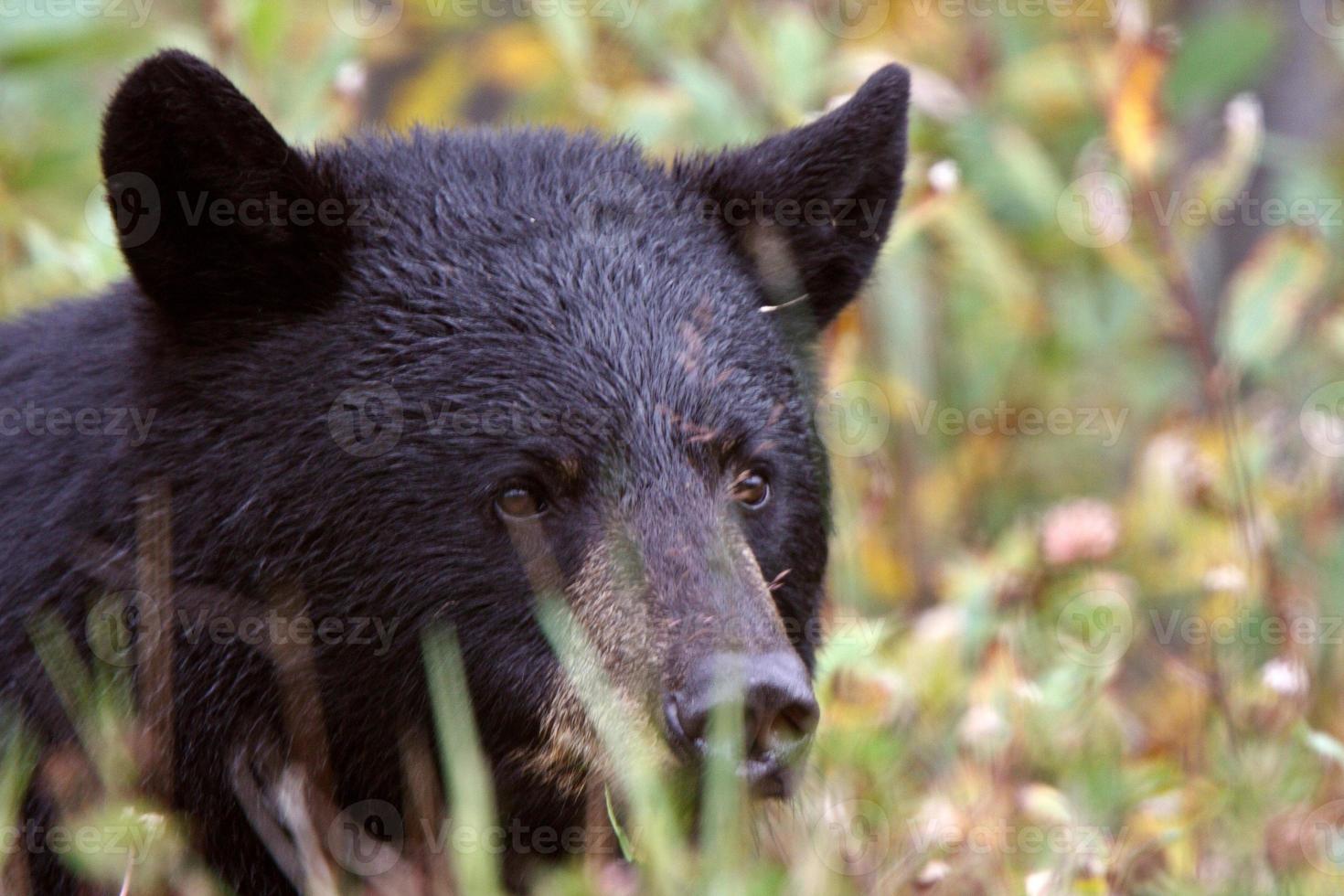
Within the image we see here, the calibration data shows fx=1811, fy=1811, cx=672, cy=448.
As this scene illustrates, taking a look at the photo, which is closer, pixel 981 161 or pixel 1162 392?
pixel 981 161

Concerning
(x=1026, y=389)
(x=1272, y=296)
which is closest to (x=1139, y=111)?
(x=1272, y=296)

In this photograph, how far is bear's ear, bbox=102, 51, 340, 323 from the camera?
9.88ft

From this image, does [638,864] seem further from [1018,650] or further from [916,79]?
[916,79]

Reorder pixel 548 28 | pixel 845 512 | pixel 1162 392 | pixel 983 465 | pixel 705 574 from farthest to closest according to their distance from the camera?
pixel 1162 392
pixel 983 465
pixel 548 28
pixel 845 512
pixel 705 574

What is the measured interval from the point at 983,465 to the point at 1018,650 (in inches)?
79.4

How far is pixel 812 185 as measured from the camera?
3.69 metres

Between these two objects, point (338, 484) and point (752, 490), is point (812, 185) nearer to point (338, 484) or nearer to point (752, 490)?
point (752, 490)

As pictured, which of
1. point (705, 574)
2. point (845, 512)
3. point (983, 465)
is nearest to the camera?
point (705, 574)

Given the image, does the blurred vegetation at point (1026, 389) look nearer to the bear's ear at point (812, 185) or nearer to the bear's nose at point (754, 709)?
the bear's nose at point (754, 709)

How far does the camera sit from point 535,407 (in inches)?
123

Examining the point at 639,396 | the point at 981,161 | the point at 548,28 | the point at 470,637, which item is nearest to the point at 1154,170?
the point at 981,161

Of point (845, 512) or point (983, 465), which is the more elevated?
point (845, 512)

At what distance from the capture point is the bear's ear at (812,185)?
141 inches

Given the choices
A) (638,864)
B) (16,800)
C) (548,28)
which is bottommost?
(638,864)
